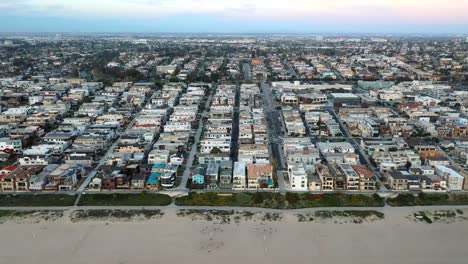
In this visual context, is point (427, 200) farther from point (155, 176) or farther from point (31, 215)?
point (31, 215)

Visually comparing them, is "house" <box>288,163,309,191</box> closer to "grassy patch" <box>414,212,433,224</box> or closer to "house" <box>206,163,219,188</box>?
"house" <box>206,163,219,188</box>

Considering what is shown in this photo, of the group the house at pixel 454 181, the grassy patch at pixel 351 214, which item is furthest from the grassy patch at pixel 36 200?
the house at pixel 454 181

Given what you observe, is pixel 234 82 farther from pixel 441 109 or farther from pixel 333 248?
pixel 333 248

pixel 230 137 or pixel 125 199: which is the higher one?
pixel 230 137

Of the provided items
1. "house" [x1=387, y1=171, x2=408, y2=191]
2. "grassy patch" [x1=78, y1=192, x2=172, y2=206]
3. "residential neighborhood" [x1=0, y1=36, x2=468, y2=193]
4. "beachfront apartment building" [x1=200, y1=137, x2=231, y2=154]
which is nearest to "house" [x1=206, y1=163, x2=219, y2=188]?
"residential neighborhood" [x1=0, y1=36, x2=468, y2=193]

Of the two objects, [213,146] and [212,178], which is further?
[213,146]

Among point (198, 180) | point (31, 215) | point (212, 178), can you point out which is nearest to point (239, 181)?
point (212, 178)
